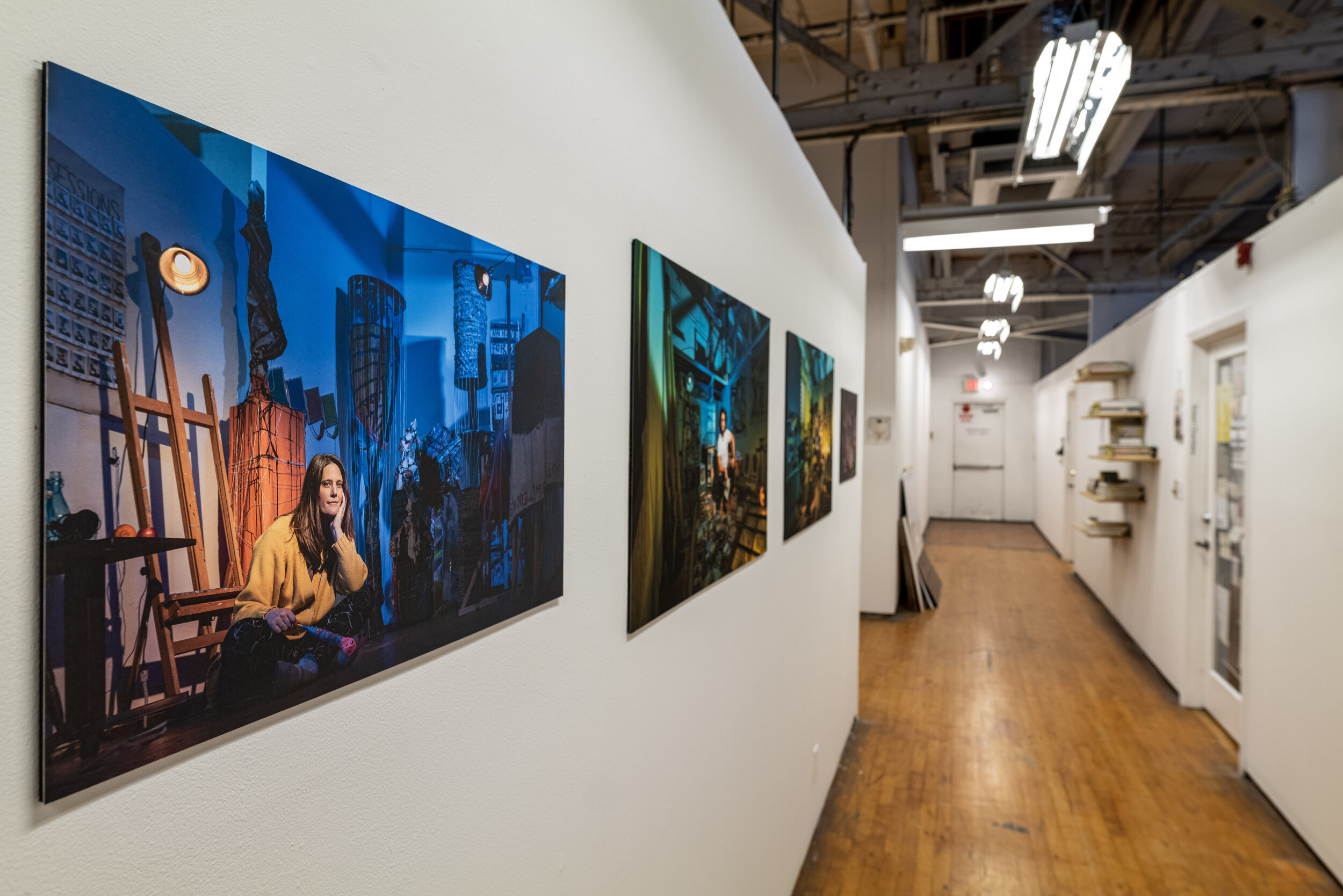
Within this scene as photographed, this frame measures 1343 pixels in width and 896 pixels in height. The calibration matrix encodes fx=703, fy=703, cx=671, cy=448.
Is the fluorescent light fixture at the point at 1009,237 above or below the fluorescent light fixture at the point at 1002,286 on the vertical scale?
above

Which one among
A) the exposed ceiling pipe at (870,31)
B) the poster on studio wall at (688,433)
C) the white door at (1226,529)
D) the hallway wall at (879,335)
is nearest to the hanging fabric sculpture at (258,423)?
the poster on studio wall at (688,433)

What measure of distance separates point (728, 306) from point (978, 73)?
284cm

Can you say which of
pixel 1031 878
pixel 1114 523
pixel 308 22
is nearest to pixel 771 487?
pixel 308 22

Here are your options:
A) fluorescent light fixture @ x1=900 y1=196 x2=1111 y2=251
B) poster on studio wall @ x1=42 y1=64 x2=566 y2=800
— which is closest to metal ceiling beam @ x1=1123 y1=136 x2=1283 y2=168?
fluorescent light fixture @ x1=900 y1=196 x2=1111 y2=251

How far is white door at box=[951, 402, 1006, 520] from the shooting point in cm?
1477

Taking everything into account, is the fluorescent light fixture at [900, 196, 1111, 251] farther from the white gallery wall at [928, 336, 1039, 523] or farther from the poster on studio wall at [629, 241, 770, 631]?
the white gallery wall at [928, 336, 1039, 523]

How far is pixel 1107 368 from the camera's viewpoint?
626 cm

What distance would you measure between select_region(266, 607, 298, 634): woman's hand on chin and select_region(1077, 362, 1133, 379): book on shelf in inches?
275

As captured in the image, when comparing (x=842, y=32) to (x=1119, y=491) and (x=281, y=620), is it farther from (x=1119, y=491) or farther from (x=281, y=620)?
(x=281, y=620)

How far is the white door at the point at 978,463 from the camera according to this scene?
48.4 feet

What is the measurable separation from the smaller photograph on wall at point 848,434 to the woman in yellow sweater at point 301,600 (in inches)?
125

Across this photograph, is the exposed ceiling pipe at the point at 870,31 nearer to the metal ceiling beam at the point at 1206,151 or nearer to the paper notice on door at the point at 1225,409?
the metal ceiling beam at the point at 1206,151

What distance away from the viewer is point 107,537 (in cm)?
48

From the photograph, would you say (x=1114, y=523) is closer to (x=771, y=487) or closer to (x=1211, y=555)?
(x=1211, y=555)
